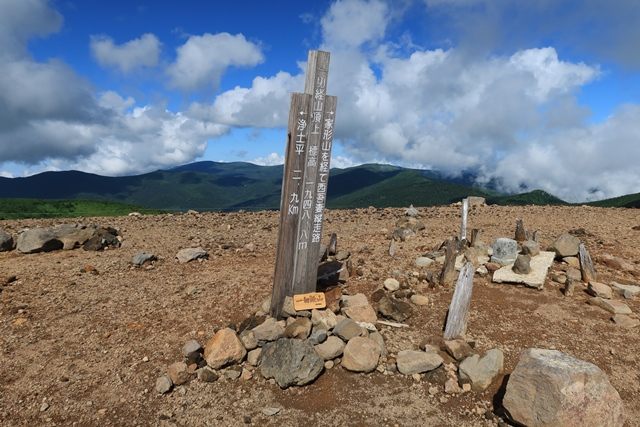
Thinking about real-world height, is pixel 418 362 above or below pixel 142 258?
below

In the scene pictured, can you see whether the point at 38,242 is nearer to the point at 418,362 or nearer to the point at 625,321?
the point at 418,362

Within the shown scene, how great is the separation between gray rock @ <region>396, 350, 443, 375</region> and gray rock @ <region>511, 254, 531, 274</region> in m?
4.98

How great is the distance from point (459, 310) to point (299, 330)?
3288 millimetres

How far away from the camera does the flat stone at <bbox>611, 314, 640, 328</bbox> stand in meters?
9.08

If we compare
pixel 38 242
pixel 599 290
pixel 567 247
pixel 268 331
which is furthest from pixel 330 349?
pixel 38 242

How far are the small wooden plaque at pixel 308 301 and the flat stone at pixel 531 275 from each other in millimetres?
5176

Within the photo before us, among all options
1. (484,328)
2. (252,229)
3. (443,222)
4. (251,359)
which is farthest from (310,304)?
(443,222)

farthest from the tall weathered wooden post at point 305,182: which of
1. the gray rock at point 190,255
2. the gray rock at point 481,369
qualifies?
the gray rock at point 190,255

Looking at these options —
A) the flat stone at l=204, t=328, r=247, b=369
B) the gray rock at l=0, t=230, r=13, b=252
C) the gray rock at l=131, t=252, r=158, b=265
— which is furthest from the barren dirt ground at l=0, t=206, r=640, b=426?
the flat stone at l=204, t=328, r=247, b=369

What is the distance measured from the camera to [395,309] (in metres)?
9.39

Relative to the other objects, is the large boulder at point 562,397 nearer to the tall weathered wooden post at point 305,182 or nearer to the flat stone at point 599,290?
the tall weathered wooden post at point 305,182

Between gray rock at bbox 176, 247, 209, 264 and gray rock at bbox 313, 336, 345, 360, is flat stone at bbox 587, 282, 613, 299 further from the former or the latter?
gray rock at bbox 176, 247, 209, 264

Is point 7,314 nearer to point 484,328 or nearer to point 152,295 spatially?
point 152,295

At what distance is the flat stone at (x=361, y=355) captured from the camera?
760 cm
